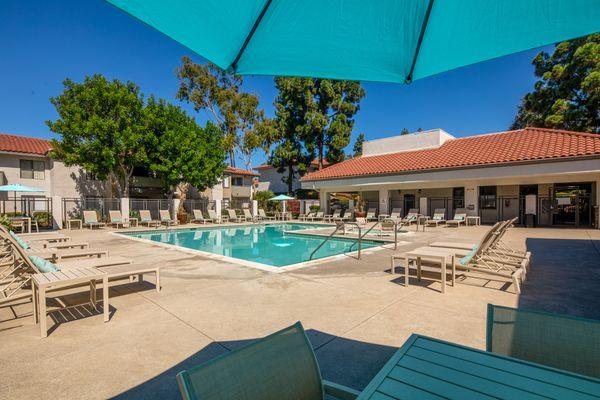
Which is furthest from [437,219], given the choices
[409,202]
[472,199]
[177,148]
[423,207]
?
[177,148]

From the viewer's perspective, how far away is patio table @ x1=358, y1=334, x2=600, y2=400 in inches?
48.8

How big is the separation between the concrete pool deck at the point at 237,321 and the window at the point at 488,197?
17.6 metres

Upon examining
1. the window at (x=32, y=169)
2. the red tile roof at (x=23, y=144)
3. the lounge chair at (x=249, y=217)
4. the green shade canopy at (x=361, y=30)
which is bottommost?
the lounge chair at (x=249, y=217)

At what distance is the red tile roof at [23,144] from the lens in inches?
835

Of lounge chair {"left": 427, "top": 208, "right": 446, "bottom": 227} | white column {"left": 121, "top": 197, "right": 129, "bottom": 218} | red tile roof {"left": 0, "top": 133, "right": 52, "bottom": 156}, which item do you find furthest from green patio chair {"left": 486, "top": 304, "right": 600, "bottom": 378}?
red tile roof {"left": 0, "top": 133, "right": 52, "bottom": 156}

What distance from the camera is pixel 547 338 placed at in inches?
66.5

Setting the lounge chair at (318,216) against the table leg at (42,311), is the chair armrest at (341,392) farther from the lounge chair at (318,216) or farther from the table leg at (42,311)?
the lounge chair at (318,216)

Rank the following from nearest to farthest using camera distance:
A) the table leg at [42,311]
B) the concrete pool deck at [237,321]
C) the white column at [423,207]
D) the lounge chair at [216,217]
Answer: the concrete pool deck at [237,321] → the table leg at [42,311] → the white column at [423,207] → the lounge chair at [216,217]

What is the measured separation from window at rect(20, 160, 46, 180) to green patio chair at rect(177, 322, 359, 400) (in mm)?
28244

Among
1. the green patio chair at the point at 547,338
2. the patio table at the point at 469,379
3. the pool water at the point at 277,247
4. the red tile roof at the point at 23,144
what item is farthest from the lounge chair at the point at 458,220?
the red tile roof at the point at 23,144

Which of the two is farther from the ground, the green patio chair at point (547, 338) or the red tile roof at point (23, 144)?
the red tile roof at point (23, 144)

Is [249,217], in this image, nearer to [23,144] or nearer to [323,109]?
[323,109]

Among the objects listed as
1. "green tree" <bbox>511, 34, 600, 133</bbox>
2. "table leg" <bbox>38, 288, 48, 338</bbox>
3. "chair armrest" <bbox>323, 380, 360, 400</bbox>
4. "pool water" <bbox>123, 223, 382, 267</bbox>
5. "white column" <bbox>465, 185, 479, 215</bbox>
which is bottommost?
"pool water" <bbox>123, 223, 382, 267</bbox>

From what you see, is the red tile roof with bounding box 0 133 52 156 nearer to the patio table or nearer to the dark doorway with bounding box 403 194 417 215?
the dark doorway with bounding box 403 194 417 215
